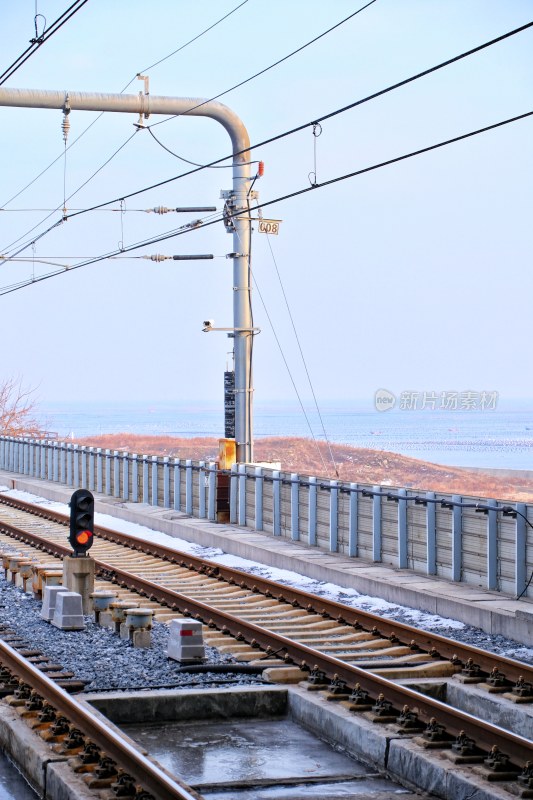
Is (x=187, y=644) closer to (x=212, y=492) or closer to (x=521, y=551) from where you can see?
(x=521, y=551)

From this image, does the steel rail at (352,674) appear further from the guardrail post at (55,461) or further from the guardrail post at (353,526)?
the guardrail post at (55,461)

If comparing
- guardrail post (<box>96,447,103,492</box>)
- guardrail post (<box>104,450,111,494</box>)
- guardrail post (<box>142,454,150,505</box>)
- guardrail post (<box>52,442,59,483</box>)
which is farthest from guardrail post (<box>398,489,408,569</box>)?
guardrail post (<box>52,442,59,483</box>)

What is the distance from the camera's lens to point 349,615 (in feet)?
46.9

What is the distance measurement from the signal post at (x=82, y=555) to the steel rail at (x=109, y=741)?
3620mm

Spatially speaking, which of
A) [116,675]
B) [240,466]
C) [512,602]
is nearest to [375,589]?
[512,602]

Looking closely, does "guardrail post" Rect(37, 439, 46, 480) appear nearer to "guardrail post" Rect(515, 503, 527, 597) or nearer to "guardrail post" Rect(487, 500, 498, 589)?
"guardrail post" Rect(487, 500, 498, 589)

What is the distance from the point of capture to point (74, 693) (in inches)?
→ 418

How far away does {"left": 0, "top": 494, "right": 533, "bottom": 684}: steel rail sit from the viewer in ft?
37.6

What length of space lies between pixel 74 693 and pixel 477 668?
3.75m

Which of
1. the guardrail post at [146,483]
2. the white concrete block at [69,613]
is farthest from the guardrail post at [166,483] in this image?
the white concrete block at [69,613]

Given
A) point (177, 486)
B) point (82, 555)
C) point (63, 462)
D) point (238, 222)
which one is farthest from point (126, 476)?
point (82, 555)

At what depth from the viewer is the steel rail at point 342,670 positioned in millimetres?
8695

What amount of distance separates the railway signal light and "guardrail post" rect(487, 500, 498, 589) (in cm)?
499

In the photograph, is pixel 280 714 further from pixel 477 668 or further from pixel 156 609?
pixel 156 609
